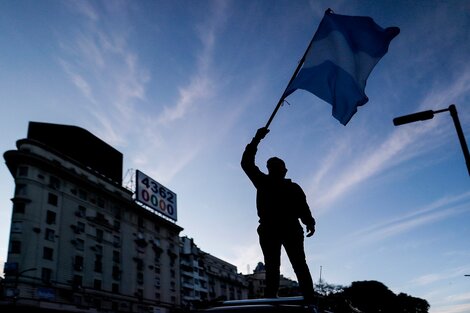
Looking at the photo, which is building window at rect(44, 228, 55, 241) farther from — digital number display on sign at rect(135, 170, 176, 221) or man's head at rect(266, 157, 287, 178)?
man's head at rect(266, 157, 287, 178)

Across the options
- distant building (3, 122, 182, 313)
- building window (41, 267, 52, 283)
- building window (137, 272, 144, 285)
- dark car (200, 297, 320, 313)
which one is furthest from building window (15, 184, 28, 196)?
dark car (200, 297, 320, 313)

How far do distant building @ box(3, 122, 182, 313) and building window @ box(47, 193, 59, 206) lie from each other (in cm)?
3

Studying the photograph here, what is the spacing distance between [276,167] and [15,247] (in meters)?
40.1

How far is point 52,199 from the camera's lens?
43062 millimetres

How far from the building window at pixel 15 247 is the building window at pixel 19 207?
3050 millimetres

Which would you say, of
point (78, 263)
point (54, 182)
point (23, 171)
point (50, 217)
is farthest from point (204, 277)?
point (23, 171)

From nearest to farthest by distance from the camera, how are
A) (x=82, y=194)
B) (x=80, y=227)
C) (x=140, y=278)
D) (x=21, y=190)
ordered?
(x=21, y=190) < (x=80, y=227) < (x=82, y=194) < (x=140, y=278)

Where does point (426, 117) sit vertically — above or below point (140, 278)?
below

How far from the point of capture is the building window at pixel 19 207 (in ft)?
129

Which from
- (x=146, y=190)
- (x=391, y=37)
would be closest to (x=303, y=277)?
(x=391, y=37)

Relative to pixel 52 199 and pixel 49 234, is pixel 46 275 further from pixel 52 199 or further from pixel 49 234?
pixel 52 199

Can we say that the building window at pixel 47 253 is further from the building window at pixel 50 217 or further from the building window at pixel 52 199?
the building window at pixel 52 199

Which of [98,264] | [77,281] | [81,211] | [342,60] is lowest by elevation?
[342,60]

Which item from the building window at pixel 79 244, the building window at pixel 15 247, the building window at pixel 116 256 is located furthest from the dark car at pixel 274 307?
the building window at pixel 116 256
